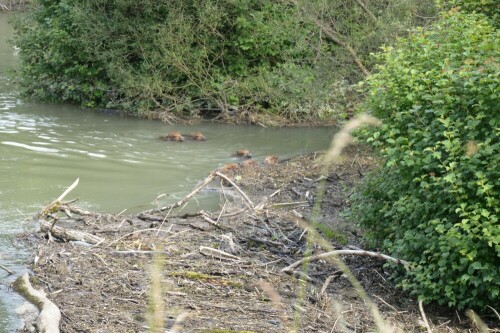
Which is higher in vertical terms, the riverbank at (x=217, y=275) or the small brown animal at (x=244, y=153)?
the riverbank at (x=217, y=275)

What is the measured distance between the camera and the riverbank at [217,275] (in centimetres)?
692

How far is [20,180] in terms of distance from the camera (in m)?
13.8

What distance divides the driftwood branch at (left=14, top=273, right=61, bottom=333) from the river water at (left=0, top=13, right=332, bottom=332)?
5.2 inches

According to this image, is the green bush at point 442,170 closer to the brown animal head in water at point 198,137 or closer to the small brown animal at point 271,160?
the small brown animal at point 271,160

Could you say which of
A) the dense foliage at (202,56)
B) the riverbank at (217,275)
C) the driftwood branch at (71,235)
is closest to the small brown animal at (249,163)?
the riverbank at (217,275)

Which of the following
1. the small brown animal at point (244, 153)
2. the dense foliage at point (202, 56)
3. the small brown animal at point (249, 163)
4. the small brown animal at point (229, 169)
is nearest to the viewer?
the small brown animal at point (229, 169)

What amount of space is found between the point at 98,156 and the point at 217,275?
854 centimetres

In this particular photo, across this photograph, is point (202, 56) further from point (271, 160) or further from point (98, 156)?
point (271, 160)

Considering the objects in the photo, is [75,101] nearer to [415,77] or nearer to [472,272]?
[415,77]

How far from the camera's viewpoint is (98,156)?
16094 mm

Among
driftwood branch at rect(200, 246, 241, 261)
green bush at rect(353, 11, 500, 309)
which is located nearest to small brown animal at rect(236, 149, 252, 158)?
green bush at rect(353, 11, 500, 309)

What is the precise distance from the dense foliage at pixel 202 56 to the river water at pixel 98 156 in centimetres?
83

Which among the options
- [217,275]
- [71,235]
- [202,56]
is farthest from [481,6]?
[202,56]

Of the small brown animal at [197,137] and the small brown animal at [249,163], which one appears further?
the small brown animal at [197,137]
